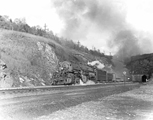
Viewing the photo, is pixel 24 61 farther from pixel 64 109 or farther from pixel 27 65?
pixel 64 109

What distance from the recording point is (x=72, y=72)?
32.4 metres

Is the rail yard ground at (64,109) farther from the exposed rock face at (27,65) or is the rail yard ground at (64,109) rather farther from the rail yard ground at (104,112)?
the exposed rock face at (27,65)

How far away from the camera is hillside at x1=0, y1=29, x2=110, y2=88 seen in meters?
28.9

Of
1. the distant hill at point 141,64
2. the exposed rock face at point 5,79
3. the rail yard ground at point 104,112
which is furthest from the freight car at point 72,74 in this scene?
the distant hill at point 141,64

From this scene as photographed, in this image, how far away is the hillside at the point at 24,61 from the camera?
28.9m

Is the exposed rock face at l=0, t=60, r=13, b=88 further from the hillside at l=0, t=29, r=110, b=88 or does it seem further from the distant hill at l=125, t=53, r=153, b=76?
the distant hill at l=125, t=53, r=153, b=76

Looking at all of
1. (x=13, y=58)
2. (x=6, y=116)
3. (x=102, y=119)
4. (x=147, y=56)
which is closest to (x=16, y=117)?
(x=6, y=116)

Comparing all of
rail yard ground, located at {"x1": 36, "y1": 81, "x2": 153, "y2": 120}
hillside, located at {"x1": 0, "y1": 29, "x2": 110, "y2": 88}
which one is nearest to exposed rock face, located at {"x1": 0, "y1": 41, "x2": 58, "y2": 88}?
hillside, located at {"x1": 0, "y1": 29, "x2": 110, "y2": 88}

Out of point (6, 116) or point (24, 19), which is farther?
point (24, 19)

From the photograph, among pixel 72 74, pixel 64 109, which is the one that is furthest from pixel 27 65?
pixel 64 109

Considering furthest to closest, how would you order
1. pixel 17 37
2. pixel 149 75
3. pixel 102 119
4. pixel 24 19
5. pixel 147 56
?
1. pixel 147 56
2. pixel 24 19
3. pixel 149 75
4. pixel 17 37
5. pixel 102 119

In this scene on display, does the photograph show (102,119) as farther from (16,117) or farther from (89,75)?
(89,75)

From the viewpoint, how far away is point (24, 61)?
36.6 m

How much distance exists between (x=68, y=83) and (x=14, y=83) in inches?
339
